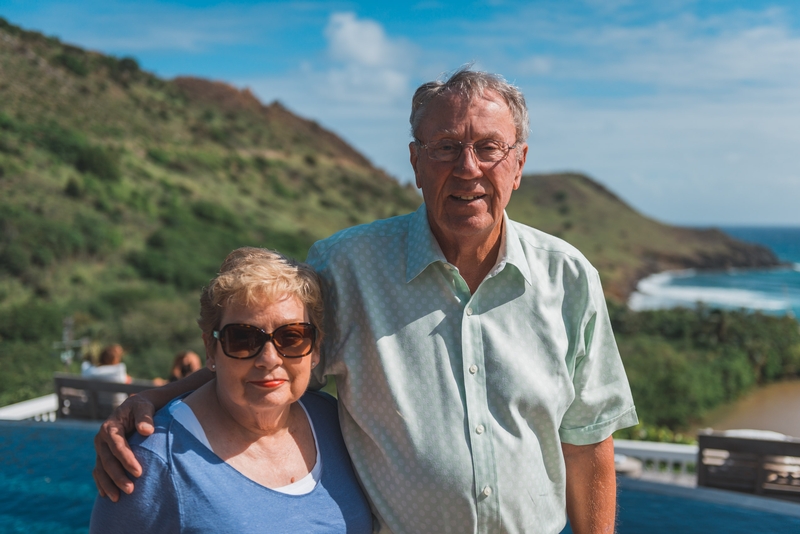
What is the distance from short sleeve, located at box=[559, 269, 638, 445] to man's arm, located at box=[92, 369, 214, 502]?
116 cm

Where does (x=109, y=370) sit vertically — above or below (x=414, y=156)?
below

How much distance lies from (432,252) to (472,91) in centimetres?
45

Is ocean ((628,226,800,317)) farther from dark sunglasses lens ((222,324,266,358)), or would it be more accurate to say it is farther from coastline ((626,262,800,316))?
dark sunglasses lens ((222,324,266,358))

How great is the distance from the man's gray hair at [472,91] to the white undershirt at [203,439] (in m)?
0.98

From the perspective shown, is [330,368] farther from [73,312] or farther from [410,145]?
[73,312]

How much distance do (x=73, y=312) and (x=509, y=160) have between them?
1849 cm

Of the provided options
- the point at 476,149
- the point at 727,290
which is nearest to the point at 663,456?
the point at 476,149

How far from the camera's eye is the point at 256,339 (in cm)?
188

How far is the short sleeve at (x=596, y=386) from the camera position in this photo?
2.04 meters

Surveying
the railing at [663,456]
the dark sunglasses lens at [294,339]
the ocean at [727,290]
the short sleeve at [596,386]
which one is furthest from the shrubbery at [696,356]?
the ocean at [727,290]

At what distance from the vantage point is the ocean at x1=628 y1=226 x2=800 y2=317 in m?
52.0

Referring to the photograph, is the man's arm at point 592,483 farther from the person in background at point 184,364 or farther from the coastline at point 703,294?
the coastline at point 703,294

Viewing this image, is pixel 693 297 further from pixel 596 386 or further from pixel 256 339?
pixel 256 339

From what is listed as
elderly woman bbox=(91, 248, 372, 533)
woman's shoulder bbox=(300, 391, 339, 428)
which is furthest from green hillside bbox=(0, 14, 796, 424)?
elderly woman bbox=(91, 248, 372, 533)
